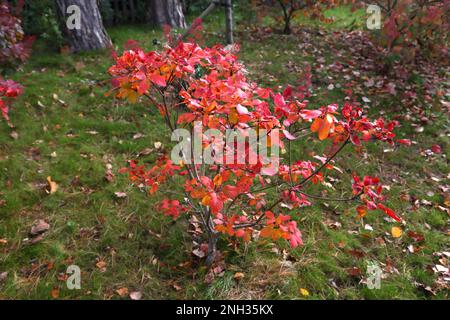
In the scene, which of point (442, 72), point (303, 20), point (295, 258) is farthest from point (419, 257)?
point (303, 20)

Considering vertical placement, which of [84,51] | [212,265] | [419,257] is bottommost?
[419,257]

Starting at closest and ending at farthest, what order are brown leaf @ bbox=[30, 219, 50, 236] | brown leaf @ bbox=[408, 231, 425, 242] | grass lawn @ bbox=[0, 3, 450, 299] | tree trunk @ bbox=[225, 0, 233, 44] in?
grass lawn @ bbox=[0, 3, 450, 299], brown leaf @ bbox=[30, 219, 50, 236], brown leaf @ bbox=[408, 231, 425, 242], tree trunk @ bbox=[225, 0, 233, 44]

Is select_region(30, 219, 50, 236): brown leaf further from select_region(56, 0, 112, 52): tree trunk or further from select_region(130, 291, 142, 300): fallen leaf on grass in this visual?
select_region(56, 0, 112, 52): tree trunk

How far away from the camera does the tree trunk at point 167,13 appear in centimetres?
620

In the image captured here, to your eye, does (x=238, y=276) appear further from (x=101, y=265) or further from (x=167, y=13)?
(x=167, y=13)

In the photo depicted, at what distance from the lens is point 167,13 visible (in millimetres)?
6246

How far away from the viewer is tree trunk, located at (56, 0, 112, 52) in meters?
5.06

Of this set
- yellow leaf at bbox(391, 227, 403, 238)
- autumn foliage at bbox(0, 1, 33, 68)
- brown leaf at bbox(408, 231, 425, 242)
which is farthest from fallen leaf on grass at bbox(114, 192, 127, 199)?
brown leaf at bbox(408, 231, 425, 242)

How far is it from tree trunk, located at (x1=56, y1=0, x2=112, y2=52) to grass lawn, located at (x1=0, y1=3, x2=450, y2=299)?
0.72 m

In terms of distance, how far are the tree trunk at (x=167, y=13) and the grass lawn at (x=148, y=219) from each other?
6.71 ft

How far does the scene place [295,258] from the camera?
2.69 m

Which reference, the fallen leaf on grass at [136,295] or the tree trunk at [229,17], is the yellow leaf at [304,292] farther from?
the tree trunk at [229,17]
